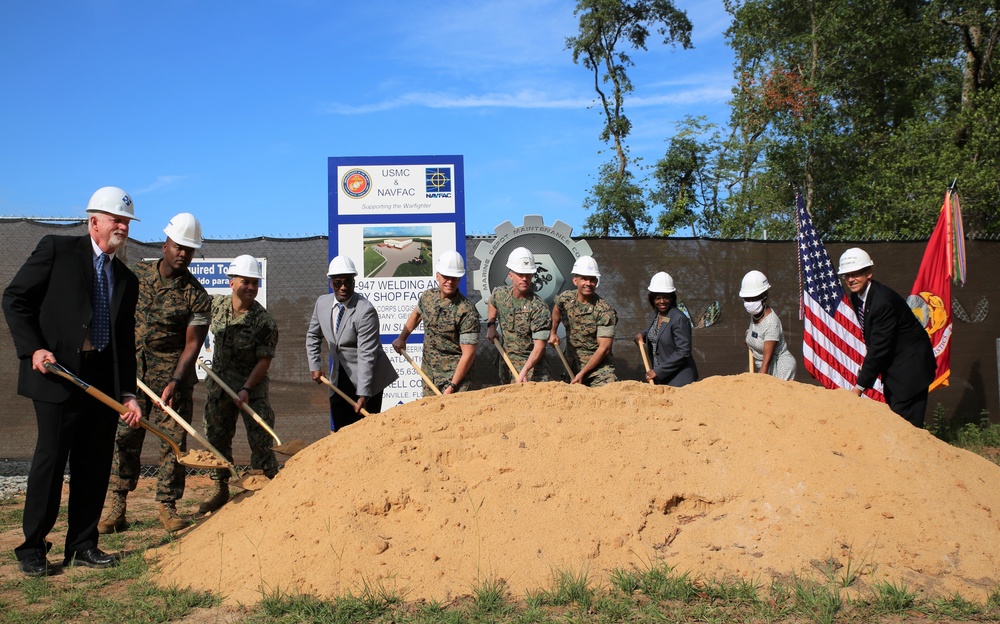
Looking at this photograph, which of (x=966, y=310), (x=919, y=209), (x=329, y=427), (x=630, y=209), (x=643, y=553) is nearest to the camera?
(x=643, y=553)

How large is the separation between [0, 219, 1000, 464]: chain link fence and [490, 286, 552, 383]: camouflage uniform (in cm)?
74

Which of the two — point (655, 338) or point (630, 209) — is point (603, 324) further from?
point (630, 209)

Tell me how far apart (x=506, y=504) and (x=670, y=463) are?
3.09 feet

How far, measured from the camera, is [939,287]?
8297mm

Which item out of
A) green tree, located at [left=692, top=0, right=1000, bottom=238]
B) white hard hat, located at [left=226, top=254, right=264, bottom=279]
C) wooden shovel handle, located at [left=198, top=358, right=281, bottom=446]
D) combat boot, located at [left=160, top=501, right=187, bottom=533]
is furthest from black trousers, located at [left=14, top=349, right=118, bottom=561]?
green tree, located at [left=692, top=0, right=1000, bottom=238]

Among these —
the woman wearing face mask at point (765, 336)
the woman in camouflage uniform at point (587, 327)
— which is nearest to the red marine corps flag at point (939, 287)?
the woman wearing face mask at point (765, 336)

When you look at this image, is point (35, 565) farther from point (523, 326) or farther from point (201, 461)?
point (523, 326)

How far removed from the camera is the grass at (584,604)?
335cm

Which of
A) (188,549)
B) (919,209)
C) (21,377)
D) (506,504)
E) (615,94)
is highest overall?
(615,94)

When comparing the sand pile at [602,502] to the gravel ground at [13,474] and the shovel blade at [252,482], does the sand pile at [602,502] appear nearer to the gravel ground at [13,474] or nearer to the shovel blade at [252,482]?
the shovel blade at [252,482]

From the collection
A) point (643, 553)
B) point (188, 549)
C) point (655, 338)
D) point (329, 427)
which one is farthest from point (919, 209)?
point (188, 549)

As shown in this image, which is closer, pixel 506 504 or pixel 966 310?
pixel 506 504

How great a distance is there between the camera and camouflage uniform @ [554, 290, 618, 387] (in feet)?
21.7

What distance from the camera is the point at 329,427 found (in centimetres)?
743
